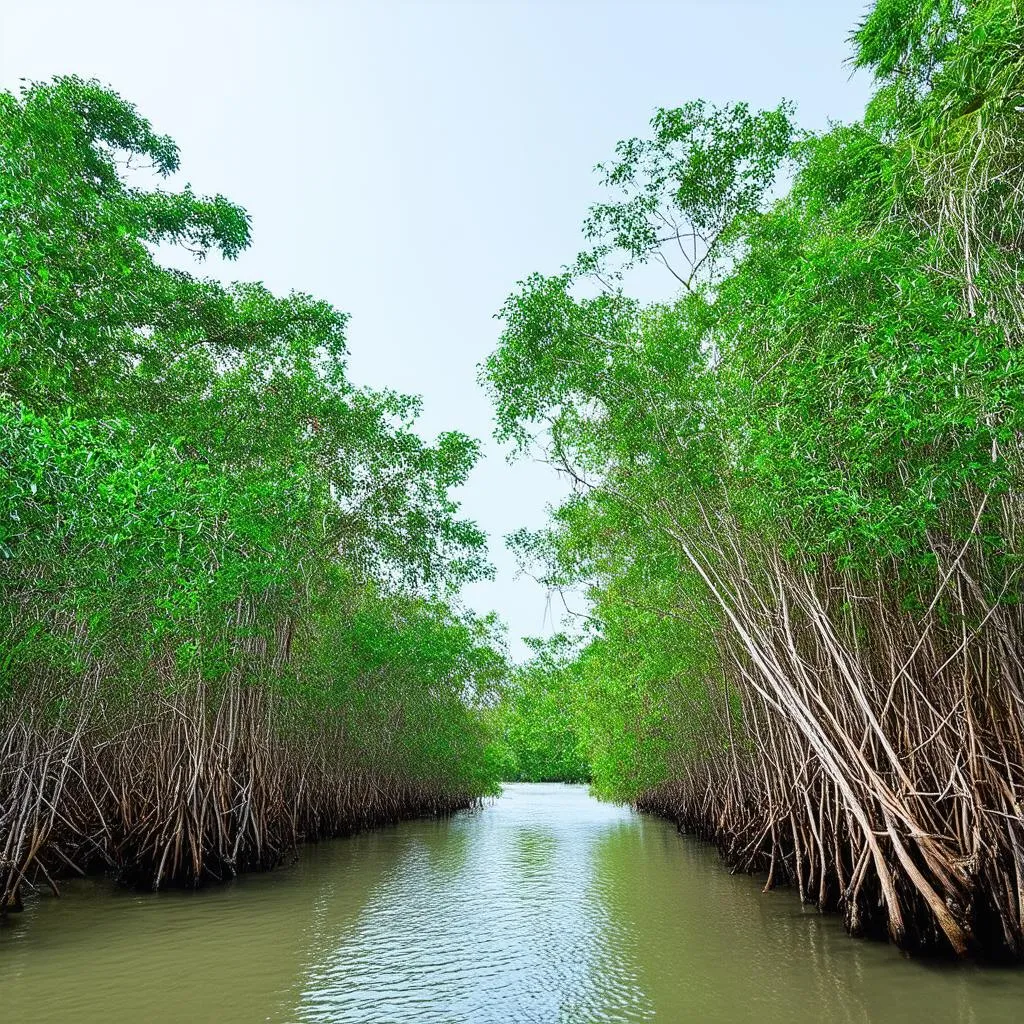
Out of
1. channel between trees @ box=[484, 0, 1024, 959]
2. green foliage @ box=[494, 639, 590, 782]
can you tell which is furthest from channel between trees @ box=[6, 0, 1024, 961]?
green foliage @ box=[494, 639, 590, 782]

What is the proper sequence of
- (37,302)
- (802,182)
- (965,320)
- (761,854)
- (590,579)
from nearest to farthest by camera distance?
(965,320)
(37,302)
(802,182)
(761,854)
(590,579)

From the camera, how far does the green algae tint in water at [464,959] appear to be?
191 inches

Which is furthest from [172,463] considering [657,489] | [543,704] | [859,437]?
[543,704]

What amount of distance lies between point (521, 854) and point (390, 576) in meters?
6.14

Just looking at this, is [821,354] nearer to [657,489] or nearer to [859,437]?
[859,437]

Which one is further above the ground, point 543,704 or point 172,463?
point 172,463

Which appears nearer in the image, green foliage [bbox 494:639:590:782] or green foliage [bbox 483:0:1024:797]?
green foliage [bbox 483:0:1024:797]

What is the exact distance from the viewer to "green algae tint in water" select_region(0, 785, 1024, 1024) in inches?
191

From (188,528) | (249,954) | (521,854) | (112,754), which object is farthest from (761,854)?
(112,754)

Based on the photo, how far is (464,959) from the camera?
634cm

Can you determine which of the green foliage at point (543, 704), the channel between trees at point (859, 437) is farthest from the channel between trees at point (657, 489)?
the green foliage at point (543, 704)

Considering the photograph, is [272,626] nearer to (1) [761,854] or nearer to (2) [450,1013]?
(2) [450,1013]

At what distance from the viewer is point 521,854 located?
14352 mm

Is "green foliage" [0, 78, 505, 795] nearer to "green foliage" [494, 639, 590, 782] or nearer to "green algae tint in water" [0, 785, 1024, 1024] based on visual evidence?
"green algae tint in water" [0, 785, 1024, 1024]
